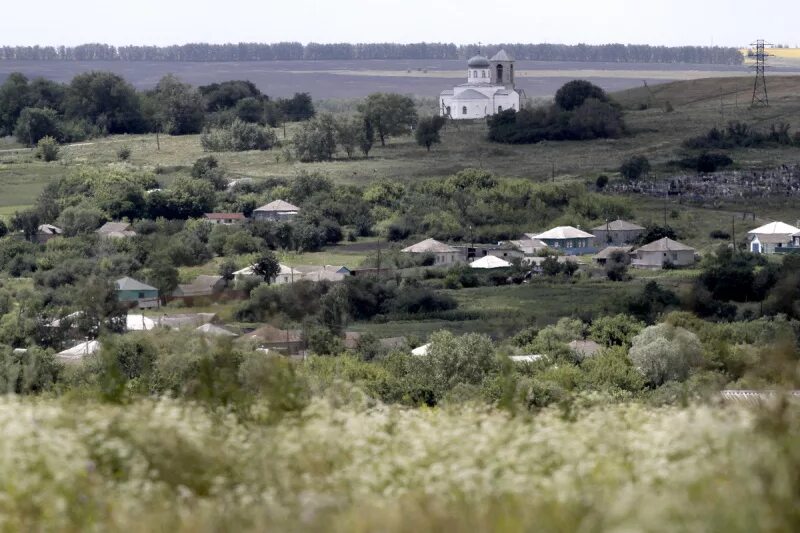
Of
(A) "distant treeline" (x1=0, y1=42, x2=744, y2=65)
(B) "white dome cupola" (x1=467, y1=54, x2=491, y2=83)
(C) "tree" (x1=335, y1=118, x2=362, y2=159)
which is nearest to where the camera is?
(C) "tree" (x1=335, y1=118, x2=362, y2=159)

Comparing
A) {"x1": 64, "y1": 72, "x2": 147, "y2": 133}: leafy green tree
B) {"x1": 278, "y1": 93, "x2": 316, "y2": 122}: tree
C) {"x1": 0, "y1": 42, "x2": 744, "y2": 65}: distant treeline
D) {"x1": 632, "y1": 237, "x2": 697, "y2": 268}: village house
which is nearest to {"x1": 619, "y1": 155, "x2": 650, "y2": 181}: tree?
{"x1": 632, "y1": 237, "x2": 697, "y2": 268}: village house

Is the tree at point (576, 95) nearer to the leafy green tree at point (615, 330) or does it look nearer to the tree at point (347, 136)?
the tree at point (347, 136)

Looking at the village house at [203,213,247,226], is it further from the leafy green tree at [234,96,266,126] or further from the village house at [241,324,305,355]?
the leafy green tree at [234,96,266,126]

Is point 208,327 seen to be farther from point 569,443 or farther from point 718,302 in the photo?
point 569,443

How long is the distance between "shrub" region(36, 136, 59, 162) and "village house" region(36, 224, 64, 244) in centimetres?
1404

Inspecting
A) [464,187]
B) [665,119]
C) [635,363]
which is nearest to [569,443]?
[635,363]

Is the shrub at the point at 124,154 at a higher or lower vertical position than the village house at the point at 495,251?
higher

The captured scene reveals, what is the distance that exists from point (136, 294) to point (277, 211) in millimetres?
11049

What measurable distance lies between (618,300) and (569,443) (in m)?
17.0

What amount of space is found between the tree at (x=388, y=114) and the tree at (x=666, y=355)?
103 feet

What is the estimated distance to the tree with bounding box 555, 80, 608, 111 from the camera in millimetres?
51719

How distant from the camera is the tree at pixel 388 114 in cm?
4719

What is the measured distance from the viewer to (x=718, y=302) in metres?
21.0

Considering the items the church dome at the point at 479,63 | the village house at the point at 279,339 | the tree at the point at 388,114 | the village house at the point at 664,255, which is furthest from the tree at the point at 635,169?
the church dome at the point at 479,63
